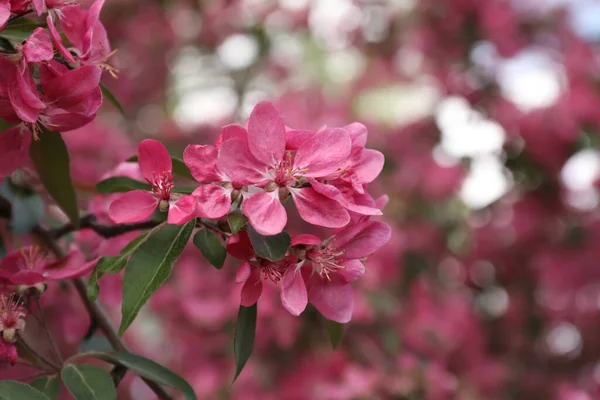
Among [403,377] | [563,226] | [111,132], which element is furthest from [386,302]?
[111,132]

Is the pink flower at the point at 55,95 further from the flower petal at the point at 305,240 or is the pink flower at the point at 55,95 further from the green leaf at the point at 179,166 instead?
the flower petal at the point at 305,240

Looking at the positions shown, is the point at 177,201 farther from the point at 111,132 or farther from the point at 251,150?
the point at 111,132

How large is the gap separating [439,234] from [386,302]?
29.6 inches

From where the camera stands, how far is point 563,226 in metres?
2.26

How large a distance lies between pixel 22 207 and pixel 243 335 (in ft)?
1.27

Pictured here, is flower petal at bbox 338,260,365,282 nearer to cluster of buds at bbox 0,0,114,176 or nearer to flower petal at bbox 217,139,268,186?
flower petal at bbox 217,139,268,186

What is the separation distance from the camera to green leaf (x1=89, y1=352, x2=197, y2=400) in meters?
0.70

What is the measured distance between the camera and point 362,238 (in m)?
0.67

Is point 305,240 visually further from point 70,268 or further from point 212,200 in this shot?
point 70,268

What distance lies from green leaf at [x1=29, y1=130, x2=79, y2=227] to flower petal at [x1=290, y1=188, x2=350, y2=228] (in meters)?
0.32

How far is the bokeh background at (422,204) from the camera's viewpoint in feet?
5.78

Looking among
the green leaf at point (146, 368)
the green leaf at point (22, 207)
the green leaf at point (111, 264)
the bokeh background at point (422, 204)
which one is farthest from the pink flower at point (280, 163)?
the bokeh background at point (422, 204)

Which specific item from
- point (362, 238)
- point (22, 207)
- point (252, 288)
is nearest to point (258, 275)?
point (252, 288)

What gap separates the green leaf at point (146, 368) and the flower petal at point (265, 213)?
0.24 metres
